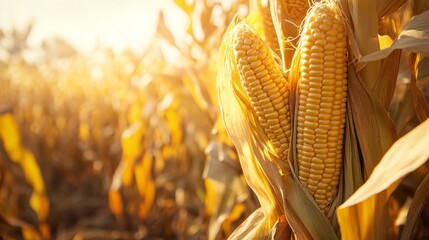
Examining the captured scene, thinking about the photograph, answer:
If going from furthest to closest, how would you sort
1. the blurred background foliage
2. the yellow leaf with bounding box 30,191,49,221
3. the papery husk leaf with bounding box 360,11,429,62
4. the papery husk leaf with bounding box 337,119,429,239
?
the yellow leaf with bounding box 30,191,49,221
the blurred background foliage
the papery husk leaf with bounding box 360,11,429,62
the papery husk leaf with bounding box 337,119,429,239

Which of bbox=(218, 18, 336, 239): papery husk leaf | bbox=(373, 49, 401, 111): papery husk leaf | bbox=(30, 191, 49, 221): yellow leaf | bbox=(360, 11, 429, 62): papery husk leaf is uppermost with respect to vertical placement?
bbox=(360, 11, 429, 62): papery husk leaf

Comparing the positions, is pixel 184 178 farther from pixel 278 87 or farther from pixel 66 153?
pixel 278 87

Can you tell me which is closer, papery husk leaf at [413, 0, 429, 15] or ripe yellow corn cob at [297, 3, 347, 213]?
ripe yellow corn cob at [297, 3, 347, 213]

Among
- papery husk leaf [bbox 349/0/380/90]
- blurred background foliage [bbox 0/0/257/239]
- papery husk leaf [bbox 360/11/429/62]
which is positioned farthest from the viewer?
blurred background foliage [bbox 0/0/257/239]

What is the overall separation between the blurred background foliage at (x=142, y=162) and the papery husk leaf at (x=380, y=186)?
3.97 feet

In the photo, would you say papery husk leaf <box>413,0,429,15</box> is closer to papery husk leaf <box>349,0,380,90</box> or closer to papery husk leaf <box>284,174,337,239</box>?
papery husk leaf <box>349,0,380,90</box>

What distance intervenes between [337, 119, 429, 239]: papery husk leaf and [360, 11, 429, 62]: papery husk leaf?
12.9 inches

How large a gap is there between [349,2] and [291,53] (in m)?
0.33

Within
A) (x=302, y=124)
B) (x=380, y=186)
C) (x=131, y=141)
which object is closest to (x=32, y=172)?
(x=131, y=141)

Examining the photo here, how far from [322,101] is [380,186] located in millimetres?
385

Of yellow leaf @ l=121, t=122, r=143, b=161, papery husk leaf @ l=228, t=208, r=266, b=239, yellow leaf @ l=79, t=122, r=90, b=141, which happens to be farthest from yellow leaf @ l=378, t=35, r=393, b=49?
yellow leaf @ l=79, t=122, r=90, b=141

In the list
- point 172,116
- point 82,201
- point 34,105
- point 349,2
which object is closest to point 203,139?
point 172,116

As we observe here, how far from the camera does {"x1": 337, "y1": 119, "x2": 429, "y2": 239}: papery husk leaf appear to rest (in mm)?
1361

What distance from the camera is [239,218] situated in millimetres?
3320
